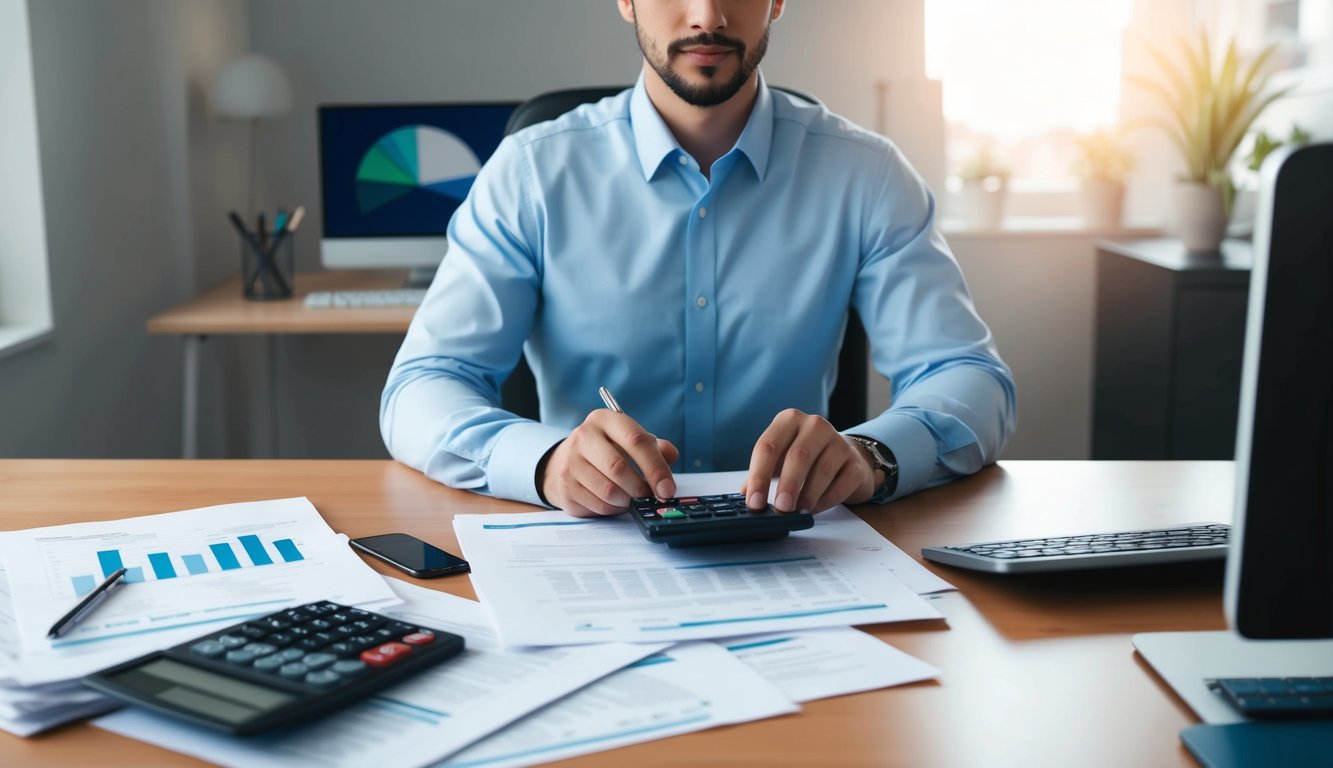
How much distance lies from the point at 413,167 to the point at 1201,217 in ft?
5.68

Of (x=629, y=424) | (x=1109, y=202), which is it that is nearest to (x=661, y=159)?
(x=629, y=424)

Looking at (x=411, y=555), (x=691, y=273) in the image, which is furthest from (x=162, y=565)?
(x=691, y=273)

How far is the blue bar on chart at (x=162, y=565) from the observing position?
83cm

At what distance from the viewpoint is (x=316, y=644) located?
0.67 meters

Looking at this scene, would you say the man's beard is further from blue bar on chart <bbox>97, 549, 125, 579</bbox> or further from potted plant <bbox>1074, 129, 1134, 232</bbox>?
potted plant <bbox>1074, 129, 1134, 232</bbox>

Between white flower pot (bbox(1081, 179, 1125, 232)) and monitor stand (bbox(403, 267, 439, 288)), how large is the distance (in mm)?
1681

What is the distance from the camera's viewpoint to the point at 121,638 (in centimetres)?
71

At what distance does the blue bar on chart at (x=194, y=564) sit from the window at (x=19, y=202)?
4.40ft

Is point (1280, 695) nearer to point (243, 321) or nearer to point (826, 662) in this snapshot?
point (826, 662)

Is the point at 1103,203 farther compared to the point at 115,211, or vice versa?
the point at 1103,203

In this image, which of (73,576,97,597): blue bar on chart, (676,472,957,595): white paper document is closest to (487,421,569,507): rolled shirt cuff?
(676,472,957,595): white paper document

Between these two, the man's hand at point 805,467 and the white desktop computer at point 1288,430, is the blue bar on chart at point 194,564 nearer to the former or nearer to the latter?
the man's hand at point 805,467

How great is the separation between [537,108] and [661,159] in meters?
0.24

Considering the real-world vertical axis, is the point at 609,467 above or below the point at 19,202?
below
